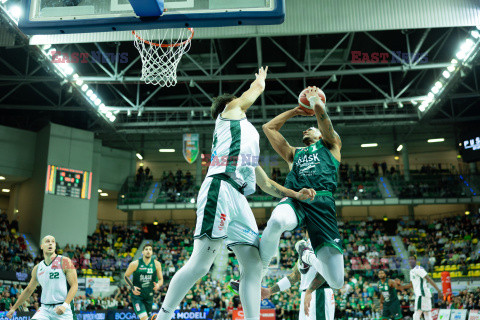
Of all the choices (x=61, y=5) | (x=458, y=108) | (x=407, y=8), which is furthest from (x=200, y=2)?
(x=458, y=108)

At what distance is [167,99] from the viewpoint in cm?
3147

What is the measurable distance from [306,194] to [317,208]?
240mm

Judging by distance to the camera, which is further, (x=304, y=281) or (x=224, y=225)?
(x=304, y=281)

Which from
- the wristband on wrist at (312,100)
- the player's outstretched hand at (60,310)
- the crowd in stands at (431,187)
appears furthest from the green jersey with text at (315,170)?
the crowd in stands at (431,187)

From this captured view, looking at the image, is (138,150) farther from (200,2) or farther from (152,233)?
(200,2)

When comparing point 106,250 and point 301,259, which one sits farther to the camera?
point 106,250

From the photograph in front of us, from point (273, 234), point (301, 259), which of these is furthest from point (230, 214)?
point (301, 259)

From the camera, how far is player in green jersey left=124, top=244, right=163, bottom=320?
1009 cm

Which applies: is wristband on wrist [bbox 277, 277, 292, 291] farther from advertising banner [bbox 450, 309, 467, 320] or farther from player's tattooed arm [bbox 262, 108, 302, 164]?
advertising banner [bbox 450, 309, 467, 320]

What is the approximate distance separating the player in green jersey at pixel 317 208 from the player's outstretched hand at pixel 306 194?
0.44ft

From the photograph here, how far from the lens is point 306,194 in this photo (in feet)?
16.6

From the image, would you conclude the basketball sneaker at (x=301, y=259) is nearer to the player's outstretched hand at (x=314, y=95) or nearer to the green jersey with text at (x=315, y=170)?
the green jersey with text at (x=315, y=170)

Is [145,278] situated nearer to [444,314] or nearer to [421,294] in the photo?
[421,294]

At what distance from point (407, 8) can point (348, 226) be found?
58.0ft
